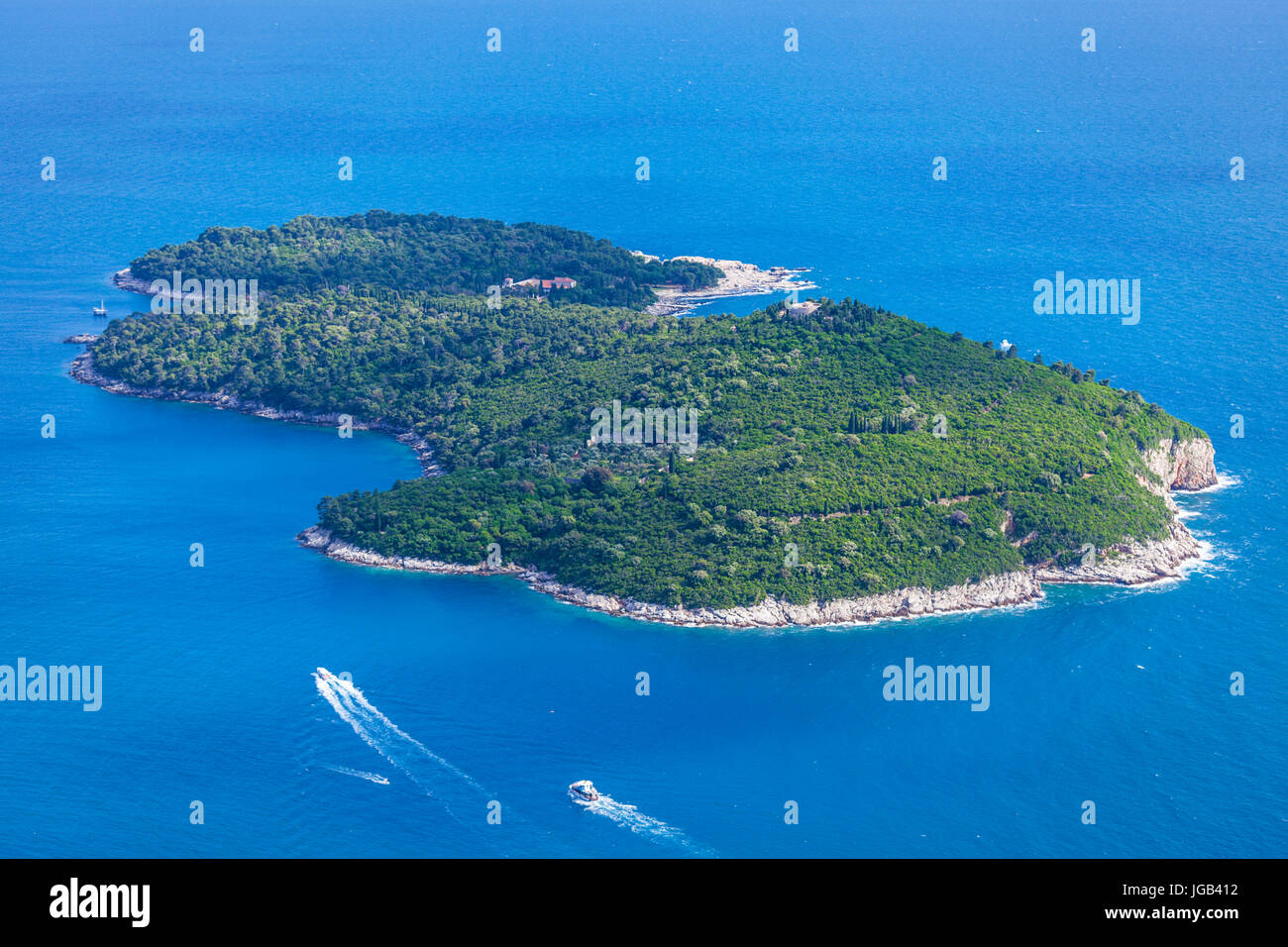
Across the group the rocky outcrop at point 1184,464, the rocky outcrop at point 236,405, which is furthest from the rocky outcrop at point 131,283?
the rocky outcrop at point 1184,464

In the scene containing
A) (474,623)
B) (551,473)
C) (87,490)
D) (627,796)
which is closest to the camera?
(627,796)

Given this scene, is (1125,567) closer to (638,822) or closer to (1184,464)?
(1184,464)

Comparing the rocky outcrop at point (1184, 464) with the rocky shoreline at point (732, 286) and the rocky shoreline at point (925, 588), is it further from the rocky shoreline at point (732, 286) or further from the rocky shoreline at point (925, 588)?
the rocky shoreline at point (732, 286)

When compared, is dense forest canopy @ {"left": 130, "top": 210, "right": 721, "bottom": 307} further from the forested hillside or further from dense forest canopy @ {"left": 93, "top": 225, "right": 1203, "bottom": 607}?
the forested hillside

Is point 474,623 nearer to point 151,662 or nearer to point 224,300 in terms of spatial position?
point 151,662

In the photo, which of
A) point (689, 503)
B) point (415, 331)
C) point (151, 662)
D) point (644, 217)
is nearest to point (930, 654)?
point (689, 503)

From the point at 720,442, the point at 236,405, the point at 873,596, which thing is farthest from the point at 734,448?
the point at 236,405
